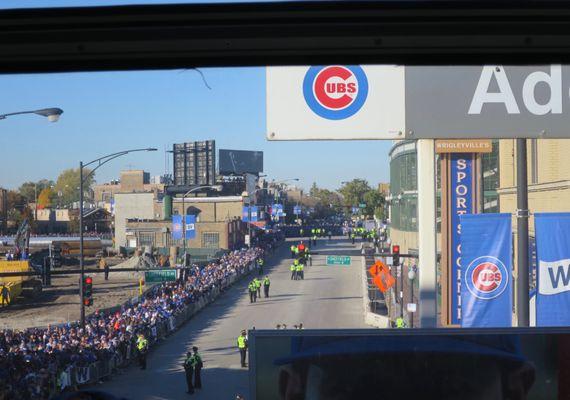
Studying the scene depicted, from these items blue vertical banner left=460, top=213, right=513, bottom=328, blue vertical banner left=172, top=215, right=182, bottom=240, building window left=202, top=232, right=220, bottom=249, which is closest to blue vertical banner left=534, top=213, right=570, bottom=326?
blue vertical banner left=460, top=213, right=513, bottom=328

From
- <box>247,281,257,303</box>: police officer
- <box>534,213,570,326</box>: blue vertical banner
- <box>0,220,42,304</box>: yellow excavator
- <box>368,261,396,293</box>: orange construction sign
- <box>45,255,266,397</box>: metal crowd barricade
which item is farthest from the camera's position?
<box>368,261,396,293</box>: orange construction sign

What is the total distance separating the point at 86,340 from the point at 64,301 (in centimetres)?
774

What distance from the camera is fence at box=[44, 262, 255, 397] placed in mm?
3936

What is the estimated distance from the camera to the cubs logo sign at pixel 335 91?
4406 mm

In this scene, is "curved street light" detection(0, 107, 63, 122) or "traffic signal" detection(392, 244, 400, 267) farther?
"traffic signal" detection(392, 244, 400, 267)

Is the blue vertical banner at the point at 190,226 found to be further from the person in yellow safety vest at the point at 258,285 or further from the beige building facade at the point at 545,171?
the beige building facade at the point at 545,171

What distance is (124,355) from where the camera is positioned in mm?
5078

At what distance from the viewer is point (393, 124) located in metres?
4.82

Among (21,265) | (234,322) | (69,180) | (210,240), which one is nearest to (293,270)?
(234,322)

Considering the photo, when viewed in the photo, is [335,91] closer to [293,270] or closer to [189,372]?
[189,372]

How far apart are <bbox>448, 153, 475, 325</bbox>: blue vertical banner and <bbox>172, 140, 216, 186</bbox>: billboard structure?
251 cm

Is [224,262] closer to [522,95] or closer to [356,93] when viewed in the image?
[356,93]

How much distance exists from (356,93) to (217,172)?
1.75m

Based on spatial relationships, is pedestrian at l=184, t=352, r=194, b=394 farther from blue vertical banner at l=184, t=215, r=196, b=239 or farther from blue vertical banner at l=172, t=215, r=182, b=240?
blue vertical banner at l=172, t=215, r=182, b=240
